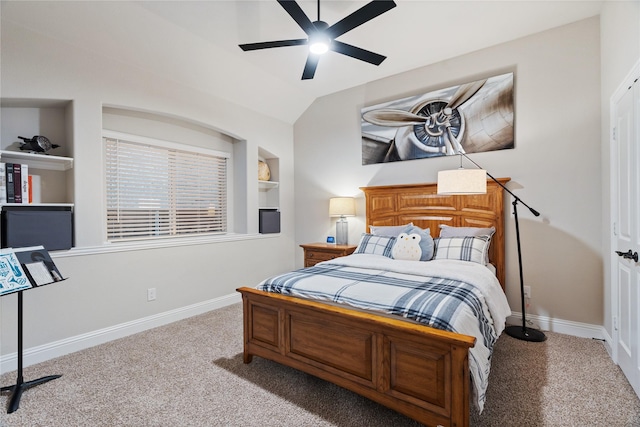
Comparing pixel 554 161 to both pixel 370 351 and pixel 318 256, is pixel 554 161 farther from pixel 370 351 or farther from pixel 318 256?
pixel 318 256

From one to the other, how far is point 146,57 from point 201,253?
2.15 metres

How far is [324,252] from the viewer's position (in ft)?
13.5

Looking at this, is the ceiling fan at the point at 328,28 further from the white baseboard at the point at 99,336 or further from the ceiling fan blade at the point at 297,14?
the white baseboard at the point at 99,336

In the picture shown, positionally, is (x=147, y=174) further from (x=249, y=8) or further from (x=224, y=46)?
(x=249, y=8)

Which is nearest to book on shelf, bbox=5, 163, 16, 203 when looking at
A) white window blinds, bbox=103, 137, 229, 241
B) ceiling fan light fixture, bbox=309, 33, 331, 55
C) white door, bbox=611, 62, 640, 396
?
white window blinds, bbox=103, 137, 229, 241

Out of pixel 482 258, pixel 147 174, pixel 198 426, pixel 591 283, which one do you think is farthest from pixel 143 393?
pixel 591 283

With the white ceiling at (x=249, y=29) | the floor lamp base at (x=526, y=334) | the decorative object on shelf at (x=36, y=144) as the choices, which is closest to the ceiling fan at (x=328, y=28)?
the white ceiling at (x=249, y=29)

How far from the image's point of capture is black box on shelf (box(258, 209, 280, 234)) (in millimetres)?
4488

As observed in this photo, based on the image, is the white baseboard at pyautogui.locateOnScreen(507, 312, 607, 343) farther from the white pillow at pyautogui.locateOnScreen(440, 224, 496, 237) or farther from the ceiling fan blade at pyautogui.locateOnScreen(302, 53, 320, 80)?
the ceiling fan blade at pyautogui.locateOnScreen(302, 53, 320, 80)

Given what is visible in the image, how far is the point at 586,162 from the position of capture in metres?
2.89

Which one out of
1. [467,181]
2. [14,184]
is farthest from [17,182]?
[467,181]

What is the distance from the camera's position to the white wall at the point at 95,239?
249cm

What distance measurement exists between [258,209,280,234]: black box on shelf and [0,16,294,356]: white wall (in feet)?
1.83

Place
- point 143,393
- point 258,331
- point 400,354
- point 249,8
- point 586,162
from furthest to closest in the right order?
point 586,162, point 249,8, point 258,331, point 143,393, point 400,354
